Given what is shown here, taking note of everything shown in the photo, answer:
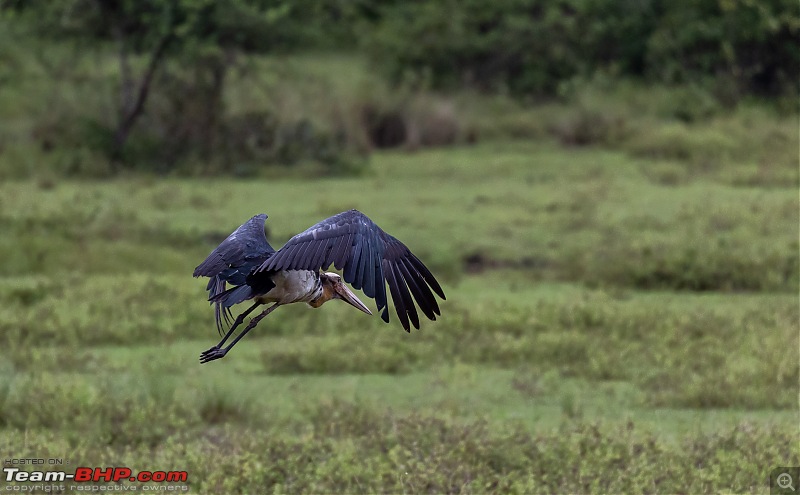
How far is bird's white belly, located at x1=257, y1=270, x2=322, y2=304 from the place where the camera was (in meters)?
5.86

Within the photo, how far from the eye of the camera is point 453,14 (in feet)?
72.3

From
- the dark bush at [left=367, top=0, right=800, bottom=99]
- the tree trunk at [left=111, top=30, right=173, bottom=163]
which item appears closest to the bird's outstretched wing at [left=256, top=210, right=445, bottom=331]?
the tree trunk at [left=111, top=30, right=173, bottom=163]

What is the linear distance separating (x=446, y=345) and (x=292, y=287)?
14.4ft

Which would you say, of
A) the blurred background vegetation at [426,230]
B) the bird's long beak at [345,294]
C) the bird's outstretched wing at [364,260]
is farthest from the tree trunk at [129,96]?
the bird's outstretched wing at [364,260]

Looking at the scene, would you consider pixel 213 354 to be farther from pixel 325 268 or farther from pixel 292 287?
pixel 325 268

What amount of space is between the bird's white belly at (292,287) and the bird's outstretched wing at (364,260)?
0.22 metres

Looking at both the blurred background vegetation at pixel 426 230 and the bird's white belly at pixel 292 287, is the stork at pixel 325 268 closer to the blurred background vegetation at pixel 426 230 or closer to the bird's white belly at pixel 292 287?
the bird's white belly at pixel 292 287

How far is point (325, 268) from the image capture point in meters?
5.71

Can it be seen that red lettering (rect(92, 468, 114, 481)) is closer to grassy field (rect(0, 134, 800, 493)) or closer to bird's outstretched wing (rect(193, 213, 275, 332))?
grassy field (rect(0, 134, 800, 493))

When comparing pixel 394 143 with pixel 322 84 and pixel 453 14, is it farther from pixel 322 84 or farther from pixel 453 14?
pixel 453 14

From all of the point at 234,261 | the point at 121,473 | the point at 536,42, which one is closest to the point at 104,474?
the point at 121,473

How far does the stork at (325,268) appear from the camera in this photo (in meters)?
5.50

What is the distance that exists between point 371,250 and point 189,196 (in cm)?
965

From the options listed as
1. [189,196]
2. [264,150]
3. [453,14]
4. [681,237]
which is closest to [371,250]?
[681,237]
